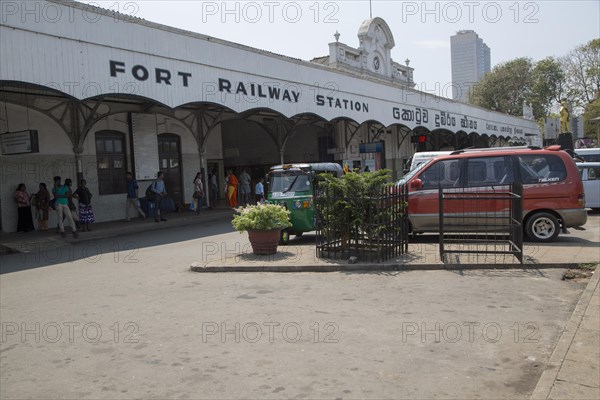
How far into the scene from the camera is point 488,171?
1125 cm

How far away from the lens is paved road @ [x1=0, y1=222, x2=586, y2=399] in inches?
172

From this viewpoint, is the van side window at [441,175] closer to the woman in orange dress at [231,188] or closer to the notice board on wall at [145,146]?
the notice board on wall at [145,146]

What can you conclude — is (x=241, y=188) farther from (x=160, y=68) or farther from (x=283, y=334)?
(x=283, y=334)

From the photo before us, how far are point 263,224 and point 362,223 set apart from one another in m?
2.04

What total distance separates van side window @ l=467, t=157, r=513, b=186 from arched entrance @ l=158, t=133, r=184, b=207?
14.9m

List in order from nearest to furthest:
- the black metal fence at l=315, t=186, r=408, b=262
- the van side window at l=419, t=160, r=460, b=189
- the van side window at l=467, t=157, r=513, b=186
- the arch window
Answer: the black metal fence at l=315, t=186, r=408, b=262, the van side window at l=467, t=157, r=513, b=186, the van side window at l=419, t=160, r=460, b=189, the arch window

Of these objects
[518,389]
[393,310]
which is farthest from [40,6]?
[518,389]

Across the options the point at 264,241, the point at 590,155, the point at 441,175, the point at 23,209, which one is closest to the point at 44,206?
the point at 23,209

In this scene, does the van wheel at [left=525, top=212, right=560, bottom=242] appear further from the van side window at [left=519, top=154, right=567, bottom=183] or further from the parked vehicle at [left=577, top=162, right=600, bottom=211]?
the parked vehicle at [left=577, top=162, right=600, bottom=211]

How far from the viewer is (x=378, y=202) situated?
915 cm

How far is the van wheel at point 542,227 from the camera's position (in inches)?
432

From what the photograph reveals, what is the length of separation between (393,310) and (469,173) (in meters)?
5.86

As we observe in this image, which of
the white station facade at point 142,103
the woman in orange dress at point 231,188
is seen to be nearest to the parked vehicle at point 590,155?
the white station facade at point 142,103

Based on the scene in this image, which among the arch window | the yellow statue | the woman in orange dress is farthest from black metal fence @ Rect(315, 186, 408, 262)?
the yellow statue
